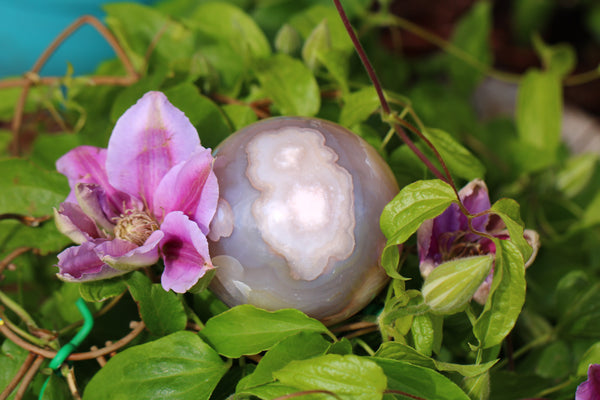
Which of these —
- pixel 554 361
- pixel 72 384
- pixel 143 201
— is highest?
pixel 143 201

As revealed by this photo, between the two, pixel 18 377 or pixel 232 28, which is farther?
pixel 232 28

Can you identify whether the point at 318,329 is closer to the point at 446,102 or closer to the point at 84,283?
the point at 84,283

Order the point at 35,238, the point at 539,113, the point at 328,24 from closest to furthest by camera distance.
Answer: the point at 35,238
the point at 328,24
the point at 539,113

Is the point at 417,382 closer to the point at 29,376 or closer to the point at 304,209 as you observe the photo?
the point at 304,209

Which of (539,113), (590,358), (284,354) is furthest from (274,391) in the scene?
(539,113)

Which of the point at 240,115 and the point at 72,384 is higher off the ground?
the point at 240,115

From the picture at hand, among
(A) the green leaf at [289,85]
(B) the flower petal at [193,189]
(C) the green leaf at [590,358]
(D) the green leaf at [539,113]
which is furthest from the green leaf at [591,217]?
(B) the flower petal at [193,189]

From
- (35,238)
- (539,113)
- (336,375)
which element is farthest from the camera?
(539,113)
